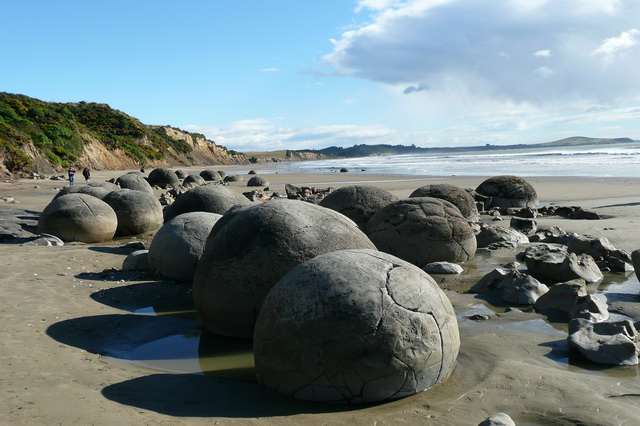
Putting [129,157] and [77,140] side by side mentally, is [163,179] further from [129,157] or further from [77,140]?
[129,157]

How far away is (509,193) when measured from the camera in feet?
66.4

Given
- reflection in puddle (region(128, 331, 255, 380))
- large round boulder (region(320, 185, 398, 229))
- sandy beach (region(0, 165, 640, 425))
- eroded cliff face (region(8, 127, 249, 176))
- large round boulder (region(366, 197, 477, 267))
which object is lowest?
reflection in puddle (region(128, 331, 255, 380))

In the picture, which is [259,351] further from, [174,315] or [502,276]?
[502,276]

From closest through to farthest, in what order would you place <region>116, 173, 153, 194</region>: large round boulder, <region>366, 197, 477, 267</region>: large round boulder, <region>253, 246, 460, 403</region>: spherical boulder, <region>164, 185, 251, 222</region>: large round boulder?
<region>253, 246, 460, 403</region>: spherical boulder
<region>366, 197, 477, 267</region>: large round boulder
<region>164, 185, 251, 222</region>: large round boulder
<region>116, 173, 153, 194</region>: large round boulder

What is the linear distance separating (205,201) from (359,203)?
3205 mm

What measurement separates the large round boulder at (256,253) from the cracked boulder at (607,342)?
2393 mm

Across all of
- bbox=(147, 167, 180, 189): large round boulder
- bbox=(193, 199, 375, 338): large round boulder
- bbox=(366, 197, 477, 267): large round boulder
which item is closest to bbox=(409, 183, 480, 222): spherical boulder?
bbox=(366, 197, 477, 267): large round boulder

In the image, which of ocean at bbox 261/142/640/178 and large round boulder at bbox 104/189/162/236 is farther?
ocean at bbox 261/142/640/178

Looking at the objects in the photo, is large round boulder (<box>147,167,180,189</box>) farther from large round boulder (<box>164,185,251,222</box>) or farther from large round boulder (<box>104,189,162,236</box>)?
large round boulder (<box>164,185,251,222</box>)

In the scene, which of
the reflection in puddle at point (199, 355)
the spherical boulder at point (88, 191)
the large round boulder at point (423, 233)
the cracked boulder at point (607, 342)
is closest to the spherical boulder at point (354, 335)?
the reflection in puddle at point (199, 355)

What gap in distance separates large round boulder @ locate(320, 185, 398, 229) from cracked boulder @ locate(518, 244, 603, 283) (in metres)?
3.56

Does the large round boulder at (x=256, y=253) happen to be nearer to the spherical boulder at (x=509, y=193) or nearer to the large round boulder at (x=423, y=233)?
the large round boulder at (x=423, y=233)

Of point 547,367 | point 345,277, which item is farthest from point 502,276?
point 345,277

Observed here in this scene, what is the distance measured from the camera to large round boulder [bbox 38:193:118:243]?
13.2 meters
